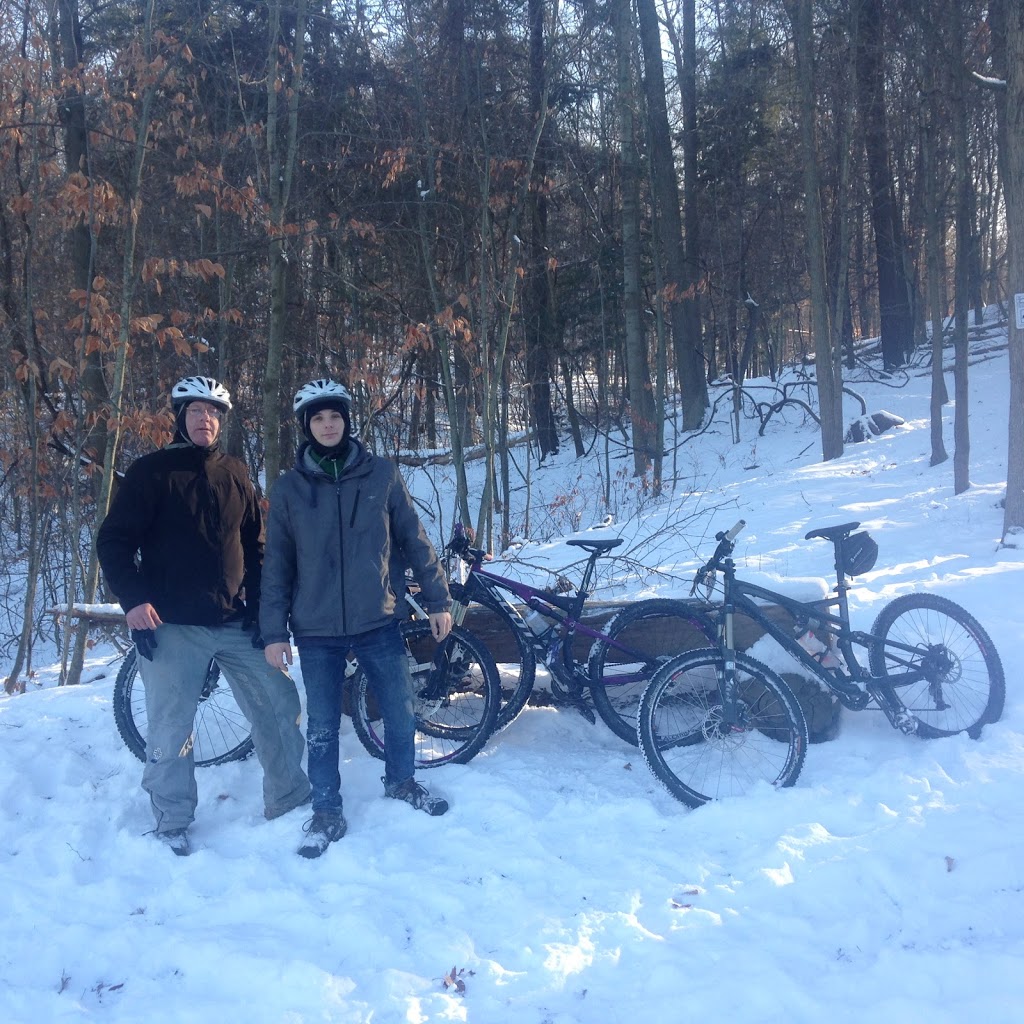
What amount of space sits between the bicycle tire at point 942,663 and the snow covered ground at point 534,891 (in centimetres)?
16

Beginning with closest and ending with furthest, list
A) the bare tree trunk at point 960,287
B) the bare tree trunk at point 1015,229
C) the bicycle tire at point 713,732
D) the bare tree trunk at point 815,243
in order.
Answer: the bicycle tire at point 713,732 → the bare tree trunk at point 1015,229 → the bare tree trunk at point 960,287 → the bare tree trunk at point 815,243

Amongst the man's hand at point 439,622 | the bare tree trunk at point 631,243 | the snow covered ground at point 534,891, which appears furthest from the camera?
the bare tree trunk at point 631,243

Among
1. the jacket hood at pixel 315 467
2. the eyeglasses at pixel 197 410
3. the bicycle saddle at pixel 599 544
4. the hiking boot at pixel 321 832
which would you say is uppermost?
the eyeglasses at pixel 197 410

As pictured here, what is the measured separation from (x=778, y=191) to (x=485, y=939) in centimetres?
2337

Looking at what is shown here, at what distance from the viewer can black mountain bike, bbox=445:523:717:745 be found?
187 inches

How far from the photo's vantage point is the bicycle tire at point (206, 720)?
4.72 meters

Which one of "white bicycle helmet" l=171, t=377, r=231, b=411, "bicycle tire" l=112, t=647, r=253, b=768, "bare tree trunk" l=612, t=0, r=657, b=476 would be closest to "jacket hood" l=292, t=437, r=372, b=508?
"white bicycle helmet" l=171, t=377, r=231, b=411

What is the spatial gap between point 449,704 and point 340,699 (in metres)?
0.78

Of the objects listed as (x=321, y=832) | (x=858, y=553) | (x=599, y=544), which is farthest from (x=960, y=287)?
(x=321, y=832)

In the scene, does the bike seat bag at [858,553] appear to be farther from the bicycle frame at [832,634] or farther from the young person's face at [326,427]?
the young person's face at [326,427]

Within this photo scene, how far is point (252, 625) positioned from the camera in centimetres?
421

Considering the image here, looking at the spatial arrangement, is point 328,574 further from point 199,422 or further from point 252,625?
point 199,422

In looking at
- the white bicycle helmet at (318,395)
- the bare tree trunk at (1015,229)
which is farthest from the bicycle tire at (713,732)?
the bare tree trunk at (1015,229)

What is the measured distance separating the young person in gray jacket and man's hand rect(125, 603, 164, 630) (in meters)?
0.45
